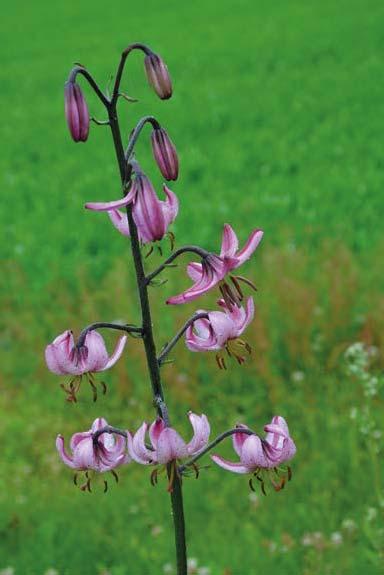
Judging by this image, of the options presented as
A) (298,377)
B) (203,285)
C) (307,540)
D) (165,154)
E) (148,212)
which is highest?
(165,154)

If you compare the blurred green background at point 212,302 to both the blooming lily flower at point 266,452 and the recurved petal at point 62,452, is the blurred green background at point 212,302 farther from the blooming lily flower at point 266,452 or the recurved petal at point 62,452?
the recurved petal at point 62,452

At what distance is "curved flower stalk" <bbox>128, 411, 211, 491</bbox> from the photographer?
1.88 meters

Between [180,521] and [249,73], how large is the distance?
1446 cm

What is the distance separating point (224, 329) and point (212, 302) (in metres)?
3.82

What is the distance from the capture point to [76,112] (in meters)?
1.81

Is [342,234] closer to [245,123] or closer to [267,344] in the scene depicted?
[267,344]

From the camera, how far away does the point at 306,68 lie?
50.3ft

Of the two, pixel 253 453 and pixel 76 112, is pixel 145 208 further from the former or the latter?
pixel 253 453

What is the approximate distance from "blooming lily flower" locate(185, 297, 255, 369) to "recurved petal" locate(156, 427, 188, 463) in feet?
0.53

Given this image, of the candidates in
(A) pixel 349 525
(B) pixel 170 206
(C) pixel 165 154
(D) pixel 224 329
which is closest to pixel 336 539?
(A) pixel 349 525

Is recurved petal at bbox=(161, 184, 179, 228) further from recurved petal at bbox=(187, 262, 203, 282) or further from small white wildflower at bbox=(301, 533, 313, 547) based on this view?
small white wildflower at bbox=(301, 533, 313, 547)

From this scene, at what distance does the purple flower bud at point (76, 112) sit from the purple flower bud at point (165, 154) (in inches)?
4.9

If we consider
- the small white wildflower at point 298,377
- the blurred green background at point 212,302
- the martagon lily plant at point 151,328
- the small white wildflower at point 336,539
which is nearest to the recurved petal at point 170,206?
the martagon lily plant at point 151,328

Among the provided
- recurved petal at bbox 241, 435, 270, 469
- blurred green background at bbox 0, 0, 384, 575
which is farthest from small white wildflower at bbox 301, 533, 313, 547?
recurved petal at bbox 241, 435, 270, 469
